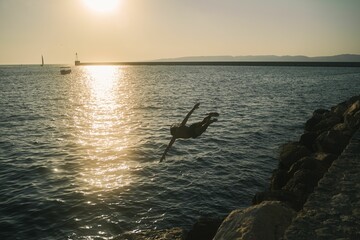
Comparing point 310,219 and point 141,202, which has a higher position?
point 310,219

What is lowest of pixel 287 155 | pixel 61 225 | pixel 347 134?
pixel 61 225

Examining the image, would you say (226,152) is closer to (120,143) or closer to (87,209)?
(120,143)

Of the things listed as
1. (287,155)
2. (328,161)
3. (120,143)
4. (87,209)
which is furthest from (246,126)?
(87,209)

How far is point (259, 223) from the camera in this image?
6.91m

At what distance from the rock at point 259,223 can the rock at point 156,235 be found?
4.01 metres

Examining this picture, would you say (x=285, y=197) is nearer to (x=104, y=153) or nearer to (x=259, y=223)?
(x=259, y=223)

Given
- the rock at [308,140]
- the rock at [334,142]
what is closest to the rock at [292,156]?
the rock at [334,142]

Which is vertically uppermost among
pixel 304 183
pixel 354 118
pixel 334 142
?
pixel 354 118

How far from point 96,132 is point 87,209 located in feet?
51.2

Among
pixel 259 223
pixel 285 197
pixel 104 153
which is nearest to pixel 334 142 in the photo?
pixel 285 197

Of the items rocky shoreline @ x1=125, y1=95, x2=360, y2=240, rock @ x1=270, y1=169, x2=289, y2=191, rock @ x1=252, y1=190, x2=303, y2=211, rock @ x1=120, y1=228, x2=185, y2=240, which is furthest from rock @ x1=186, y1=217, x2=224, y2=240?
rock @ x1=270, y1=169, x2=289, y2=191

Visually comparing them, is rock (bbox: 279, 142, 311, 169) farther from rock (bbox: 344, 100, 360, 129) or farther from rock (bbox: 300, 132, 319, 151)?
rock (bbox: 344, 100, 360, 129)

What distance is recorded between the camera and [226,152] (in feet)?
70.5

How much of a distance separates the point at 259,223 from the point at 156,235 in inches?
217
